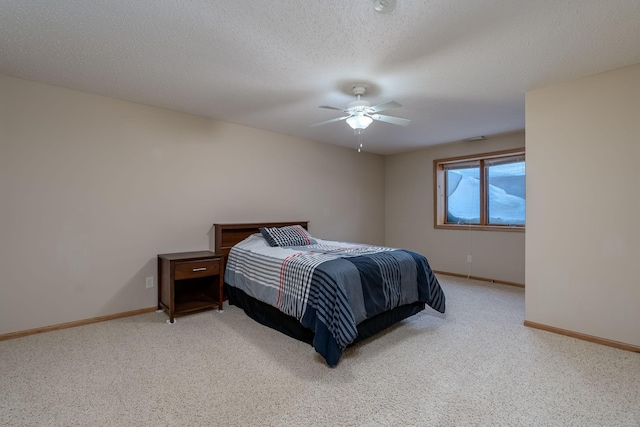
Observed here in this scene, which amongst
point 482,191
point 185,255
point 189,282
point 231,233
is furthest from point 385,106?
point 482,191

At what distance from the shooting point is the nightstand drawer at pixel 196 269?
3.21 metres

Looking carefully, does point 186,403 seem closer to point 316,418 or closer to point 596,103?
point 316,418

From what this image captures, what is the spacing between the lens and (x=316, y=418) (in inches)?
67.4

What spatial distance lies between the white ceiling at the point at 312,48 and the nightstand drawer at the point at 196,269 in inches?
69.3

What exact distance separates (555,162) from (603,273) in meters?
1.06

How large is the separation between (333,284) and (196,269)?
5.64ft

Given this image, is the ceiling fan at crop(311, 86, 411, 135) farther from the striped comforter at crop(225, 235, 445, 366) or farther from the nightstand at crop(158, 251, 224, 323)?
the nightstand at crop(158, 251, 224, 323)

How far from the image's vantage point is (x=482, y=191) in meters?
5.12

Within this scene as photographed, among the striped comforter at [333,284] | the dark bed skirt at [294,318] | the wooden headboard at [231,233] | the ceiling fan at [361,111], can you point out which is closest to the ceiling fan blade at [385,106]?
the ceiling fan at [361,111]

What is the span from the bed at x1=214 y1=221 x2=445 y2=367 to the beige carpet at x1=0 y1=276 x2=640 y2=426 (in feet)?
0.57

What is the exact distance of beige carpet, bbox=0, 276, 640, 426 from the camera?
5.70ft

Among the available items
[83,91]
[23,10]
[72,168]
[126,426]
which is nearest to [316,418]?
[126,426]

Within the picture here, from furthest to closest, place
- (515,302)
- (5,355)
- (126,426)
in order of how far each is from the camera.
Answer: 1. (515,302)
2. (5,355)
3. (126,426)

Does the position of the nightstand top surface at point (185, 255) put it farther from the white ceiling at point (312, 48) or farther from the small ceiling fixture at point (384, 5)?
the small ceiling fixture at point (384, 5)
